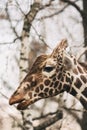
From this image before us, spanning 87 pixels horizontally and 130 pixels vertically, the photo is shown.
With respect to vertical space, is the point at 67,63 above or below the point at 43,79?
above

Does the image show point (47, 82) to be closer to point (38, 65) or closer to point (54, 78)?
point (54, 78)

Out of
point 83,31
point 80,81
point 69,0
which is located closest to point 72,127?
point 83,31

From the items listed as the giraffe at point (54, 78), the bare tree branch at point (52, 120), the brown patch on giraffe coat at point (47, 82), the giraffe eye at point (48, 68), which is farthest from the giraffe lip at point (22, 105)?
the bare tree branch at point (52, 120)

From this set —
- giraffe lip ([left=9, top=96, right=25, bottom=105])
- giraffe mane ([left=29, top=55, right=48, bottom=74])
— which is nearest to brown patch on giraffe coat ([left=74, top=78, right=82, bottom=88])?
giraffe mane ([left=29, top=55, right=48, bottom=74])

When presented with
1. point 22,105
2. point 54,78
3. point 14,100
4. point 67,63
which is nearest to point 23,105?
point 22,105

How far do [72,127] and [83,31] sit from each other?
9.15 ft

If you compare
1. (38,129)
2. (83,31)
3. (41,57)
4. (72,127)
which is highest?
(41,57)

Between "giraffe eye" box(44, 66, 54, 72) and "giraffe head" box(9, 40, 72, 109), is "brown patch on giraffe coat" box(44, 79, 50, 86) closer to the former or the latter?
"giraffe head" box(9, 40, 72, 109)

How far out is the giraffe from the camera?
5086mm

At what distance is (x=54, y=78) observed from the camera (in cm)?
524

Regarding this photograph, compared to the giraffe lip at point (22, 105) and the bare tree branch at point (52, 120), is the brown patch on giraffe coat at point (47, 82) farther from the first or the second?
the bare tree branch at point (52, 120)

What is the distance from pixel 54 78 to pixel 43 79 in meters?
0.14

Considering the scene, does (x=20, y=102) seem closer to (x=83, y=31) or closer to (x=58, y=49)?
(x=58, y=49)

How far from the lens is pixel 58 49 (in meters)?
5.26
